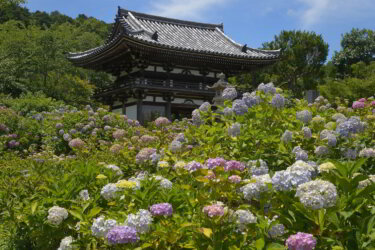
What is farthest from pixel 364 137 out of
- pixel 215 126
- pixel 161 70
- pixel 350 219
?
pixel 161 70

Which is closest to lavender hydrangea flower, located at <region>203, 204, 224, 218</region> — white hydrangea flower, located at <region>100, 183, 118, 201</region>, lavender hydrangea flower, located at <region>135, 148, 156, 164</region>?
white hydrangea flower, located at <region>100, 183, 118, 201</region>

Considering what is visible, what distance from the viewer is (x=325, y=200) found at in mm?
1946

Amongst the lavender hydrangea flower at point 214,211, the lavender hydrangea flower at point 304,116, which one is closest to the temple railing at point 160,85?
the lavender hydrangea flower at point 304,116

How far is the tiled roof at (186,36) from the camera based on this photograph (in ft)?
66.1

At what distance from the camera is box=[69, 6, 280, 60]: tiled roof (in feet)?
66.1

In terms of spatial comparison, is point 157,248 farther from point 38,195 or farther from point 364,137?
point 364,137

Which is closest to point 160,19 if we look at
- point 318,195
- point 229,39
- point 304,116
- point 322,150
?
point 229,39

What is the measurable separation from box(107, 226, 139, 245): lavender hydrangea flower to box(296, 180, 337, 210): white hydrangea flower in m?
0.94

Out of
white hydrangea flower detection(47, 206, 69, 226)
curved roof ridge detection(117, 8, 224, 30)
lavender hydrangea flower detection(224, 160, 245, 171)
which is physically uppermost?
curved roof ridge detection(117, 8, 224, 30)

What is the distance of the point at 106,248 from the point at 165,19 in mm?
21825

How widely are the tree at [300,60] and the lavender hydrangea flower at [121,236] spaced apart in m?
34.6

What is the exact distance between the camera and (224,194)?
2471 millimetres

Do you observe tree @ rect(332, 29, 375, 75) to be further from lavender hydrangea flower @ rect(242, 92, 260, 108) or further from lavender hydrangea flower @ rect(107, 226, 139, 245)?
lavender hydrangea flower @ rect(107, 226, 139, 245)

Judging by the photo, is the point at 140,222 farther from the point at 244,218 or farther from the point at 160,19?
the point at 160,19
